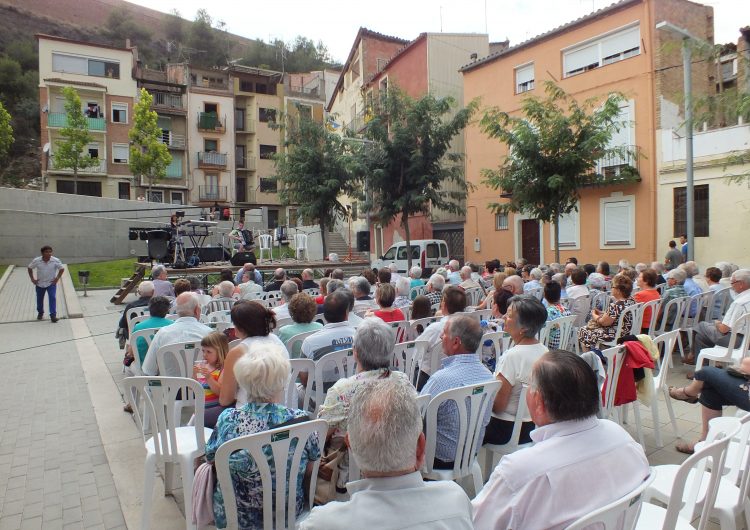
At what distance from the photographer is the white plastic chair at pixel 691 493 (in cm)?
169

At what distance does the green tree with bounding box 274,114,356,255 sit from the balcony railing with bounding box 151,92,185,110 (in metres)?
20.8

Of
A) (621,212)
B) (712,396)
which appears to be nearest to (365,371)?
(712,396)

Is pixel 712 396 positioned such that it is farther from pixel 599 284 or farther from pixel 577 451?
pixel 599 284

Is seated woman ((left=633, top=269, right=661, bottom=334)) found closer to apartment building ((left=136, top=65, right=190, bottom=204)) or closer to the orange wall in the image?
the orange wall

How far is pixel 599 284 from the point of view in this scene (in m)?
7.95

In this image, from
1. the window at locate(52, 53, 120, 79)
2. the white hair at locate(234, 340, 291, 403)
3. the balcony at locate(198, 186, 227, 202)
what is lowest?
the white hair at locate(234, 340, 291, 403)

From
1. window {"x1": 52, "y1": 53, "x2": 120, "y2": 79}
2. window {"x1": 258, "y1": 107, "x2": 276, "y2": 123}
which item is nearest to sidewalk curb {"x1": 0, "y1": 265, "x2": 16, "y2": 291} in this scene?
window {"x1": 52, "y1": 53, "x2": 120, "y2": 79}

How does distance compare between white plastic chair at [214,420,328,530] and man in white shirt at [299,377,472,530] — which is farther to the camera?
white plastic chair at [214,420,328,530]

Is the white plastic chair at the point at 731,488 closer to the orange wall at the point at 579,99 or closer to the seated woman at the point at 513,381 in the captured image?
the seated woman at the point at 513,381

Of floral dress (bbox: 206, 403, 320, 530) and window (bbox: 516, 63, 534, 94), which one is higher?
window (bbox: 516, 63, 534, 94)

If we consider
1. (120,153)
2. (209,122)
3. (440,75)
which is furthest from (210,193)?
(440,75)

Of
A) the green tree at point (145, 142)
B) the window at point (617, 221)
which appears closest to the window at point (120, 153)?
the green tree at point (145, 142)

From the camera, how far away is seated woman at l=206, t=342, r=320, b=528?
2.19 meters

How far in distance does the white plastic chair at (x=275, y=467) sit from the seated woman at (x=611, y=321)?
3566 millimetres
